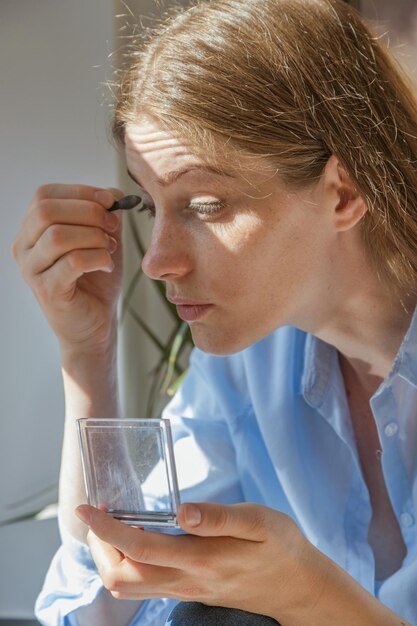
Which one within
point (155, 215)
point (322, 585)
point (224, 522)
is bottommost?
point (322, 585)

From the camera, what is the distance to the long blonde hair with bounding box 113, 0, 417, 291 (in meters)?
1.27

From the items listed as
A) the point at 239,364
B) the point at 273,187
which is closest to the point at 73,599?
the point at 239,364

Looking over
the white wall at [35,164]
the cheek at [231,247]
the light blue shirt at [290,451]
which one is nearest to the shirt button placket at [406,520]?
the light blue shirt at [290,451]

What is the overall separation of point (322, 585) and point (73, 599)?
0.56 meters

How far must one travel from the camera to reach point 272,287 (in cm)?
134

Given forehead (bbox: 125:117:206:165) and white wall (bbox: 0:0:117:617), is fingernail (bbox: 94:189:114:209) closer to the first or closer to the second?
forehead (bbox: 125:117:206:165)

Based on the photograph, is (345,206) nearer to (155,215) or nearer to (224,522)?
(155,215)

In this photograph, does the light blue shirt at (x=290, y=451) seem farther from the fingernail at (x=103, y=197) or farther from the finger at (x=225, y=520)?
the finger at (x=225, y=520)

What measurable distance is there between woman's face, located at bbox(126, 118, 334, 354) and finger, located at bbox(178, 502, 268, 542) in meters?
0.40

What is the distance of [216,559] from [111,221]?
695mm

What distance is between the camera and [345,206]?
136 centimetres

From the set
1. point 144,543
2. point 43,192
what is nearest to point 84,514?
point 144,543

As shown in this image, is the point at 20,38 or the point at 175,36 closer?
the point at 175,36

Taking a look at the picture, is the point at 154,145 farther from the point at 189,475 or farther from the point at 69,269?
the point at 189,475
